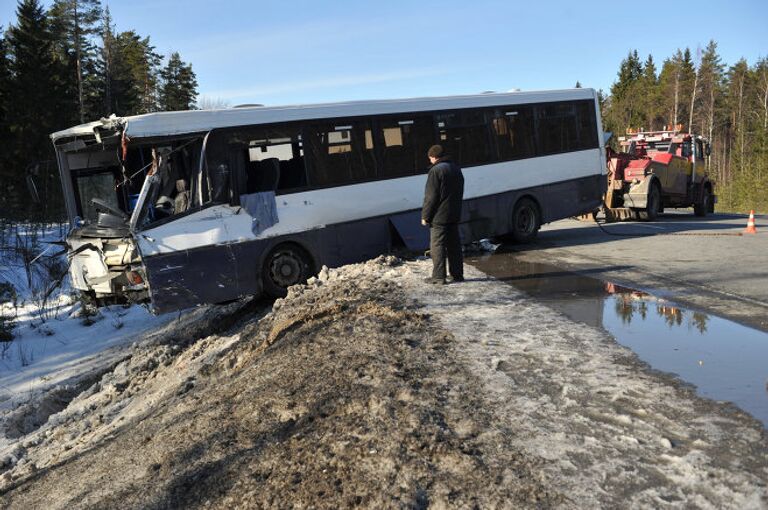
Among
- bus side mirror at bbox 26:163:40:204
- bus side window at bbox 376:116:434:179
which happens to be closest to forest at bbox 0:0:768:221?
bus side mirror at bbox 26:163:40:204

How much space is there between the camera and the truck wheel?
1928 cm

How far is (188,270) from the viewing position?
8703 millimetres

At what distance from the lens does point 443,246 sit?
8.56 metres

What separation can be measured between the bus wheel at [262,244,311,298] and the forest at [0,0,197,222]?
1383 cm

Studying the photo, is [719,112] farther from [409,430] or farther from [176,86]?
[409,430]

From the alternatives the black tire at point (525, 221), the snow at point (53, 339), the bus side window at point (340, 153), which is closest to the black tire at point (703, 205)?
the black tire at point (525, 221)

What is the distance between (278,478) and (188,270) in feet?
18.9

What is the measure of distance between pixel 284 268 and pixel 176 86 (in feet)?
165

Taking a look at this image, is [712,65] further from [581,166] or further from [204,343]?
[204,343]

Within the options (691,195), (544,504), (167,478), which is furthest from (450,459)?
(691,195)

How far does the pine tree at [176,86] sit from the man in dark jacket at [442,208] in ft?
159

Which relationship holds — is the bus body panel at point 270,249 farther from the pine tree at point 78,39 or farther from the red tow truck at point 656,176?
the pine tree at point 78,39

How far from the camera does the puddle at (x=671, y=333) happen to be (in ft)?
15.7

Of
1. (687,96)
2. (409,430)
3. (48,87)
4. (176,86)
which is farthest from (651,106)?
(409,430)
